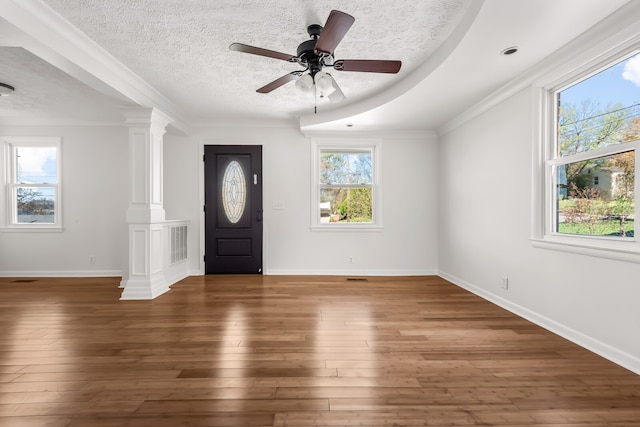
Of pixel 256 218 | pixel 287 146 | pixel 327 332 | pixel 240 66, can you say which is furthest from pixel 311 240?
pixel 240 66

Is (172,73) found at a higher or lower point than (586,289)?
higher

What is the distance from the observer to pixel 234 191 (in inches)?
197

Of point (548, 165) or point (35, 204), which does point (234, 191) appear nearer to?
point (35, 204)

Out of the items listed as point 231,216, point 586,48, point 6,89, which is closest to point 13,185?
point 6,89

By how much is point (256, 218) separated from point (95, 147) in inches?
111

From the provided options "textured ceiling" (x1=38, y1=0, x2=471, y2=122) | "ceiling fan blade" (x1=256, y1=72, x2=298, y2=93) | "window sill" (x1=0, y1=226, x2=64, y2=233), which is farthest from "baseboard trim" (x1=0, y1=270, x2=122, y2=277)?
"ceiling fan blade" (x1=256, y1=72, x2=298, y2=93)

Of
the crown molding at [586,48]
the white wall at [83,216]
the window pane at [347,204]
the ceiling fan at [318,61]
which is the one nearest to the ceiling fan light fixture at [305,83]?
the ceiling fan at [318,61]

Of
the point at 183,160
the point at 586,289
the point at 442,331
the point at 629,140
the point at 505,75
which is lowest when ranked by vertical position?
the point at 442,331

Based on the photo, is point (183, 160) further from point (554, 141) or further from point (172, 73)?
point (554, 141)

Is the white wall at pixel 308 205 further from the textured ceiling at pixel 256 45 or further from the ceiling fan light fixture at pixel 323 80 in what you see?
the ceiling fan light fixture at pixel 323 80

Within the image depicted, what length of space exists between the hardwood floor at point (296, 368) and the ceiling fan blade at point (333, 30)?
2192 mm

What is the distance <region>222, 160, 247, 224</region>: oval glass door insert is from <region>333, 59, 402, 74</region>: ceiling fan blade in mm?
3071

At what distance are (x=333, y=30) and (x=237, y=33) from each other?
3.34ft

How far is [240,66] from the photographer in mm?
3068
